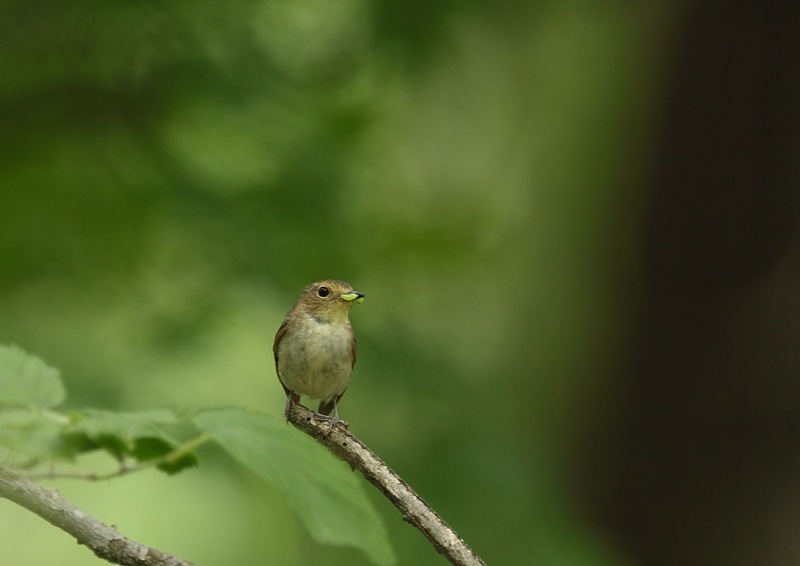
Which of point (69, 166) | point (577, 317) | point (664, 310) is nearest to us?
point (69, 166)

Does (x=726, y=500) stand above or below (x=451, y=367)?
above

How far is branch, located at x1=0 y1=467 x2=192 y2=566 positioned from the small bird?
2.90 m

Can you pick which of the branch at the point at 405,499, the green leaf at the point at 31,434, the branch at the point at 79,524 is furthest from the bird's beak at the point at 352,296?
the green leaf at the point at 31,434

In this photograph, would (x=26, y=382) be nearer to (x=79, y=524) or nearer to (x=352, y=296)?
(x=79, y=524)

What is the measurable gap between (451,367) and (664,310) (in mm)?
2686

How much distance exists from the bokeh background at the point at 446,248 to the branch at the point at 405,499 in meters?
2.75

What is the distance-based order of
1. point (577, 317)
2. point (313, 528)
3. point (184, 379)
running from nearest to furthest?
point (313, 528)
point (184, 379)
point (577, 317)

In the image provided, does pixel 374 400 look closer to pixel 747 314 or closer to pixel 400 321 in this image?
pixel 400 321

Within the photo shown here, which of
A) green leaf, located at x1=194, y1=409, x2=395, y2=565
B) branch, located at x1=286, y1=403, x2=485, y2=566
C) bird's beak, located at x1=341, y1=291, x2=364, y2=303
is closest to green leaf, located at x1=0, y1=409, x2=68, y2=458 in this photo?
green leaf, located at x1=194, y1=409, x2=395, y2=565

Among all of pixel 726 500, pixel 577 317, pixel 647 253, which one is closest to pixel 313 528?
pixel 726 500

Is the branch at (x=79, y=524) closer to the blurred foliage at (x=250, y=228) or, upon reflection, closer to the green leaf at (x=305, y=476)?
the green leaf at (x=305, y=476)

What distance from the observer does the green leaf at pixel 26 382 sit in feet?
5.40

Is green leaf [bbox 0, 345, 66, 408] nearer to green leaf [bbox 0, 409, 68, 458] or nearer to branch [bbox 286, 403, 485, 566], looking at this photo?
green leaf [bbox 0, 409, 68, 458]

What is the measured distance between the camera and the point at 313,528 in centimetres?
152
